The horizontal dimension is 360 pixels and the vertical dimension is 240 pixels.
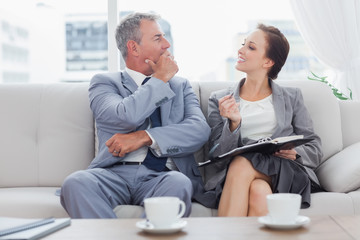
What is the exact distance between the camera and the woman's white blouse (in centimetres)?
252

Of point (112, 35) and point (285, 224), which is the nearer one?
point (285, 224)

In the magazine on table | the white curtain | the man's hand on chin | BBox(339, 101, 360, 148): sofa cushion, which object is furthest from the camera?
the white curtain

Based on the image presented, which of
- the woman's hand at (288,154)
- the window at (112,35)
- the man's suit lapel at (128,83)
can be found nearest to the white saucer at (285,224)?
the woman's hand at (288,154)

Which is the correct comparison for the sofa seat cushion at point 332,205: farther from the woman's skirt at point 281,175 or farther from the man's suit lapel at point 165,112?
the man's suit lapel at point 165,112

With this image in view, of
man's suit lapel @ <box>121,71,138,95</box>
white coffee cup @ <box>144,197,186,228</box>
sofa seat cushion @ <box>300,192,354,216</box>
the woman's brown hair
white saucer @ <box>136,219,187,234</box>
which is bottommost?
sofa seat cushion @ <box>300,192,354,216</box>

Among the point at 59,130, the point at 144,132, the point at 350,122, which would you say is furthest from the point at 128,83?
the point at 350,122

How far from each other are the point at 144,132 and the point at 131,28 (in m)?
0.61

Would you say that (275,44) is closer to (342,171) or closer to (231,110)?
(231,110)

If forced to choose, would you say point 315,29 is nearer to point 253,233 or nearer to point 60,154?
point 60,154

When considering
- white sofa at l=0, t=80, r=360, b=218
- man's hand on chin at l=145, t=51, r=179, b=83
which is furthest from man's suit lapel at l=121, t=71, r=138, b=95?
white sofa at l=0, t=80, r=360, b=218

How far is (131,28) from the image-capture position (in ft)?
8.75

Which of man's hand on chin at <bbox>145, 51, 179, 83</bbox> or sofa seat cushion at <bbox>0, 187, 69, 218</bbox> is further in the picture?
man's hand on chin at <bbox>145, 51, 179, 83</bbox>

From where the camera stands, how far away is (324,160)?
8.71 feet

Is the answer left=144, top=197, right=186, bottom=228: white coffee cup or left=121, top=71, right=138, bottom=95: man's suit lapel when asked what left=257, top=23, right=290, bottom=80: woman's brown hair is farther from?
left=144, top=197, right=186, bottom=228: white coffee cup
